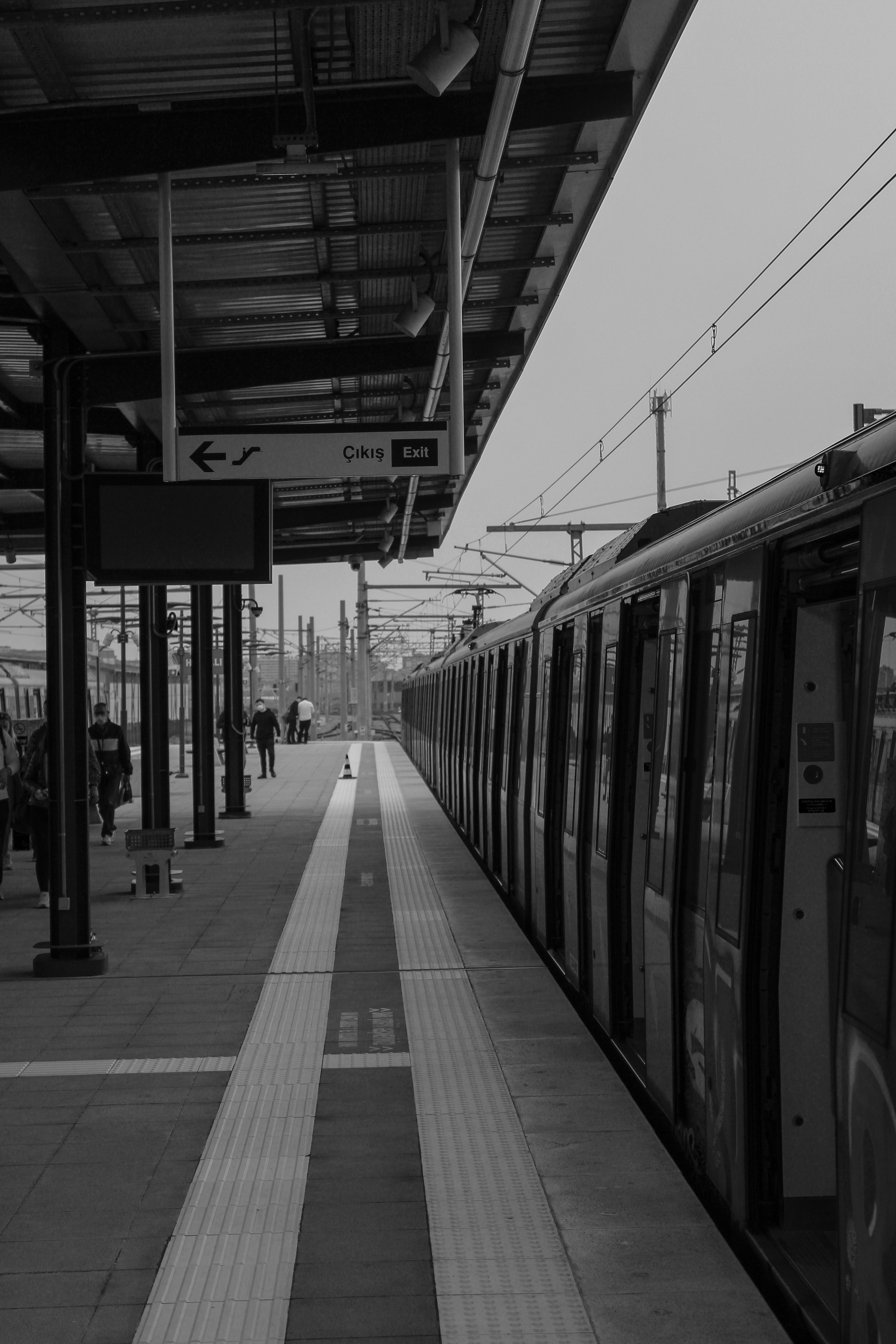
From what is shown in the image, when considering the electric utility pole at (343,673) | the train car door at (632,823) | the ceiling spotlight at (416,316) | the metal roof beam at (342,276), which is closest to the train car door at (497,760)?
the ceiling spotlight at (416,316)

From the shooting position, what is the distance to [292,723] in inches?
2005

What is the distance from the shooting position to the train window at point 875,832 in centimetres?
309

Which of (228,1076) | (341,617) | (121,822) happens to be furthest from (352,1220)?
(341,617)

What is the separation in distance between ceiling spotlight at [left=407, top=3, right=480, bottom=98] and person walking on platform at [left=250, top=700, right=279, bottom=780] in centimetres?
2478

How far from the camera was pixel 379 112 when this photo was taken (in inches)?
277

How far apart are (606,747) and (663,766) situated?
142 centimetres

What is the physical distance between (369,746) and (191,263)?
39735 mm

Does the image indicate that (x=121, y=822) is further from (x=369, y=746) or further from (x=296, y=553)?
(x=369, y=746)

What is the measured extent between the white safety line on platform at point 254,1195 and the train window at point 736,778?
1.69m

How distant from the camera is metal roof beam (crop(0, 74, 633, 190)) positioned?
6.94 metres

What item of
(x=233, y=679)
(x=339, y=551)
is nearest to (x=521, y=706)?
(x=233, y=679)

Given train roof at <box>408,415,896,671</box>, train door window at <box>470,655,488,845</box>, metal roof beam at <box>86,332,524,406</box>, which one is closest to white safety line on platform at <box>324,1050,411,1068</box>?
train roof at <box>408,415,896,671</box>

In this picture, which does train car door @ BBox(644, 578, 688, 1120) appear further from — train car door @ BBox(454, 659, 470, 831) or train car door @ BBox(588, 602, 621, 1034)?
train car door @ BBox(454, 659, 470, 831)

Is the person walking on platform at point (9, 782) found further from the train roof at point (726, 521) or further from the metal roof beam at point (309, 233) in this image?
the train roof at point (726, 521)
